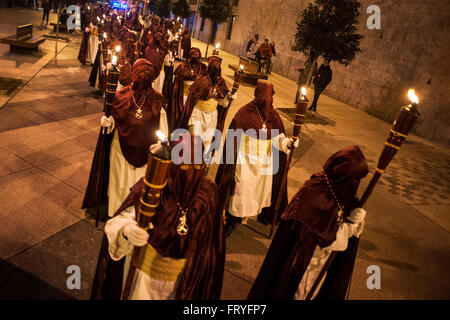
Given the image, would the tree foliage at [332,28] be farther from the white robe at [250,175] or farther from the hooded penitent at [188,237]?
the hooded penitent at [188,237]

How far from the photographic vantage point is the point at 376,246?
524 centimetres

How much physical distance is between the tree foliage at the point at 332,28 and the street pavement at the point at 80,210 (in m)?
3.02

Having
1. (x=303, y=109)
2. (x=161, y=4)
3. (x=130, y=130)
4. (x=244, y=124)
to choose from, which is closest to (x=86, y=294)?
(x=130, y=130)

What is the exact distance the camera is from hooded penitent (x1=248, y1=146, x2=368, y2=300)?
2717mm

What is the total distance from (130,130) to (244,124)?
164 centimetres

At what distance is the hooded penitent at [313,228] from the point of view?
2.72 meters

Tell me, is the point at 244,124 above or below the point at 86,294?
above

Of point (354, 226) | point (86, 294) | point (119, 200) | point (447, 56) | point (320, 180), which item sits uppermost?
point (447, 56)

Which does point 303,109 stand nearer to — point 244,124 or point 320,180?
point 244,124

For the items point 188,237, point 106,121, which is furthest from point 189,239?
point 106,121

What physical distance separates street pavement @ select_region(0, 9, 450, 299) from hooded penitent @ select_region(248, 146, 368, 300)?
0.87 metres

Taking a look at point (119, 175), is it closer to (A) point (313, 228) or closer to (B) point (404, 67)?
(A) point (313, 228)

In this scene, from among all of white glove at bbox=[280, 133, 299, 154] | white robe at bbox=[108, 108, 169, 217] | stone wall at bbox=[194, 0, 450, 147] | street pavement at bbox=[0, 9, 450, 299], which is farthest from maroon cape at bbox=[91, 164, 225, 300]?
stone wall at bbox=[194, 0, 450, 147]

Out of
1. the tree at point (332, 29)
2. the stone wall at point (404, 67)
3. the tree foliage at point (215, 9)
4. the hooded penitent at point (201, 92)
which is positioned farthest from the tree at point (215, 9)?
the hooded penitent at point (201, 92)
